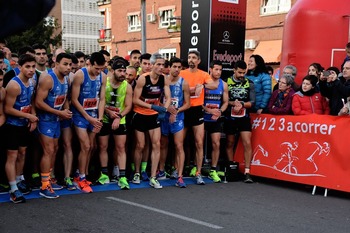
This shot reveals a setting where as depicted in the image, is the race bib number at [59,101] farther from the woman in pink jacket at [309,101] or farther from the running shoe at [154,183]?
the woman in pink jacket at [309,101]

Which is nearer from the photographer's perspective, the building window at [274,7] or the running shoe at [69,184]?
the running shoe at [69,184]

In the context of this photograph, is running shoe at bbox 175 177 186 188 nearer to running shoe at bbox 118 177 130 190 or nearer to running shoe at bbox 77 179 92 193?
running shoe at bbox 118 177 130 190

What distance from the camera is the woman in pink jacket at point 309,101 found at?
7.84 meters

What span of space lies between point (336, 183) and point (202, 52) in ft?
11.7

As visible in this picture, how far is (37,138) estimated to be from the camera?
7.09 metres

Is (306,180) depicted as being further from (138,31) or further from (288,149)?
(138,31)

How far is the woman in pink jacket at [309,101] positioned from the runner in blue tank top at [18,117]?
4.17 meters

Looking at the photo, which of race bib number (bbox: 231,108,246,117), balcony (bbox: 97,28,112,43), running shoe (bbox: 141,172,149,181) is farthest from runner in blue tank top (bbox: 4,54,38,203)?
balcony (bbox: 97,28,112,43)

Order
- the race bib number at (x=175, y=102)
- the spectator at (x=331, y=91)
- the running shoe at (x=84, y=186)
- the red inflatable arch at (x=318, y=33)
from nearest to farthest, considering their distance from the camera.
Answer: the running shoe at (x=84, y=186) < the spectator at (x=331, y=91) < the race bib number at (x=175, y=102) < the red inflatable arch at (x=318, y=33)

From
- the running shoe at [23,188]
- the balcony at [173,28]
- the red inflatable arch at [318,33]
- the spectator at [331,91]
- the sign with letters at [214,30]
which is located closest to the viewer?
the running shoe at [23,188]

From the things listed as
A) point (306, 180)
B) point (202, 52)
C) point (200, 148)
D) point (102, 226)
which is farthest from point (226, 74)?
point (102, 226)

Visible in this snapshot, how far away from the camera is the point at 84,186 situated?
278 inches

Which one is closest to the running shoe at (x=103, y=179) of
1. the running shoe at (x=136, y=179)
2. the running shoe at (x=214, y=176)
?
the running shoe at (x=136, y=179)

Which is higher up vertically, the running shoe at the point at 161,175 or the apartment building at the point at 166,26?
the apartment building at the point at 166,26
